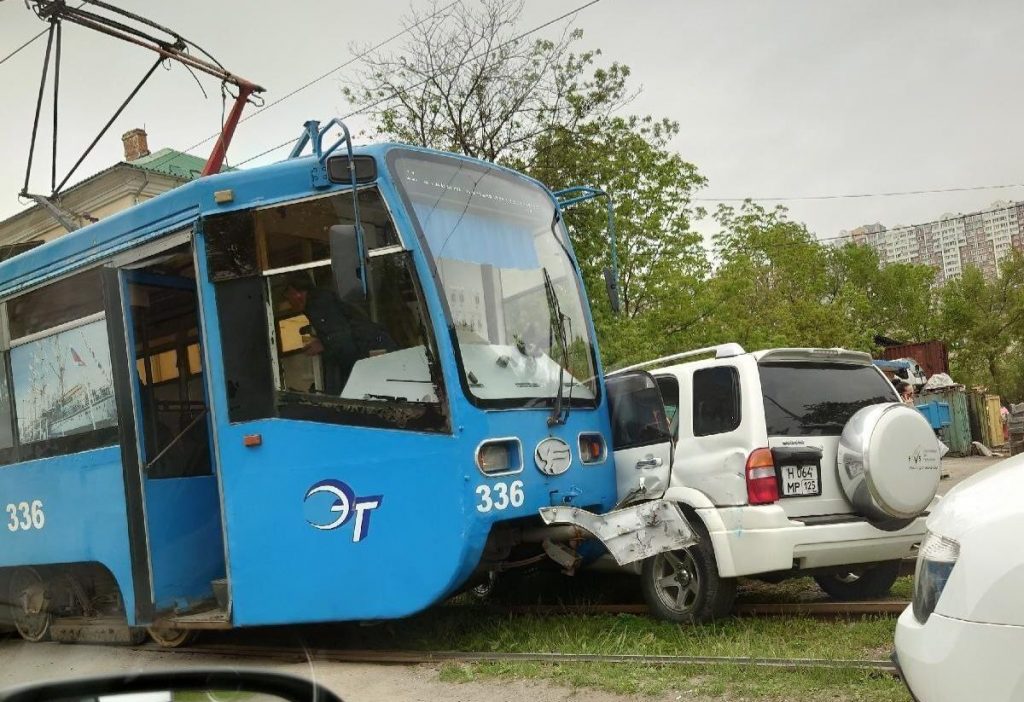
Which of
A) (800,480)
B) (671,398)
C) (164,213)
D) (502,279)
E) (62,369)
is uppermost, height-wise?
(164,213)

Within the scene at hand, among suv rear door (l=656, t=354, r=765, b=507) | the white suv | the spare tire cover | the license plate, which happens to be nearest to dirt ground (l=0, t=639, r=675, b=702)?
the white suv

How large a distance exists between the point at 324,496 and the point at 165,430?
1.77m

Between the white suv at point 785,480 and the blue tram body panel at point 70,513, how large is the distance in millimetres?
3860

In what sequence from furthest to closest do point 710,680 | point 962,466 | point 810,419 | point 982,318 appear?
point 982,318, point 962,466, point 810,419, point 710,680

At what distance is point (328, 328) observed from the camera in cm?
668

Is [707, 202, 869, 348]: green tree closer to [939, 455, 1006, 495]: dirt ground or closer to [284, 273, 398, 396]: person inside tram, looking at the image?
[939, 455, 1006, 495]: dirt ground

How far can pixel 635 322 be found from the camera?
2142cm

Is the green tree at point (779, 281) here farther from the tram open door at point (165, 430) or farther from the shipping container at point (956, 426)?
the tram open door at point (165, 430)

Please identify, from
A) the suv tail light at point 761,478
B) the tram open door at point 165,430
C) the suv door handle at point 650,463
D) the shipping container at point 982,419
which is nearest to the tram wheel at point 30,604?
the tram open door at point 165,430

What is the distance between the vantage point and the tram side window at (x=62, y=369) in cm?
769

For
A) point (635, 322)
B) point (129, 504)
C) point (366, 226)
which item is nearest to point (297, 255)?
point (366, 226)

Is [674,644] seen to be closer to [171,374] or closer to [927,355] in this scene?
[171,374]

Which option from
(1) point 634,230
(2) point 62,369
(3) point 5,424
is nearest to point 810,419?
(2) point 62,369

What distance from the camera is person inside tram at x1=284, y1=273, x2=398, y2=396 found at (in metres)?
6.61
